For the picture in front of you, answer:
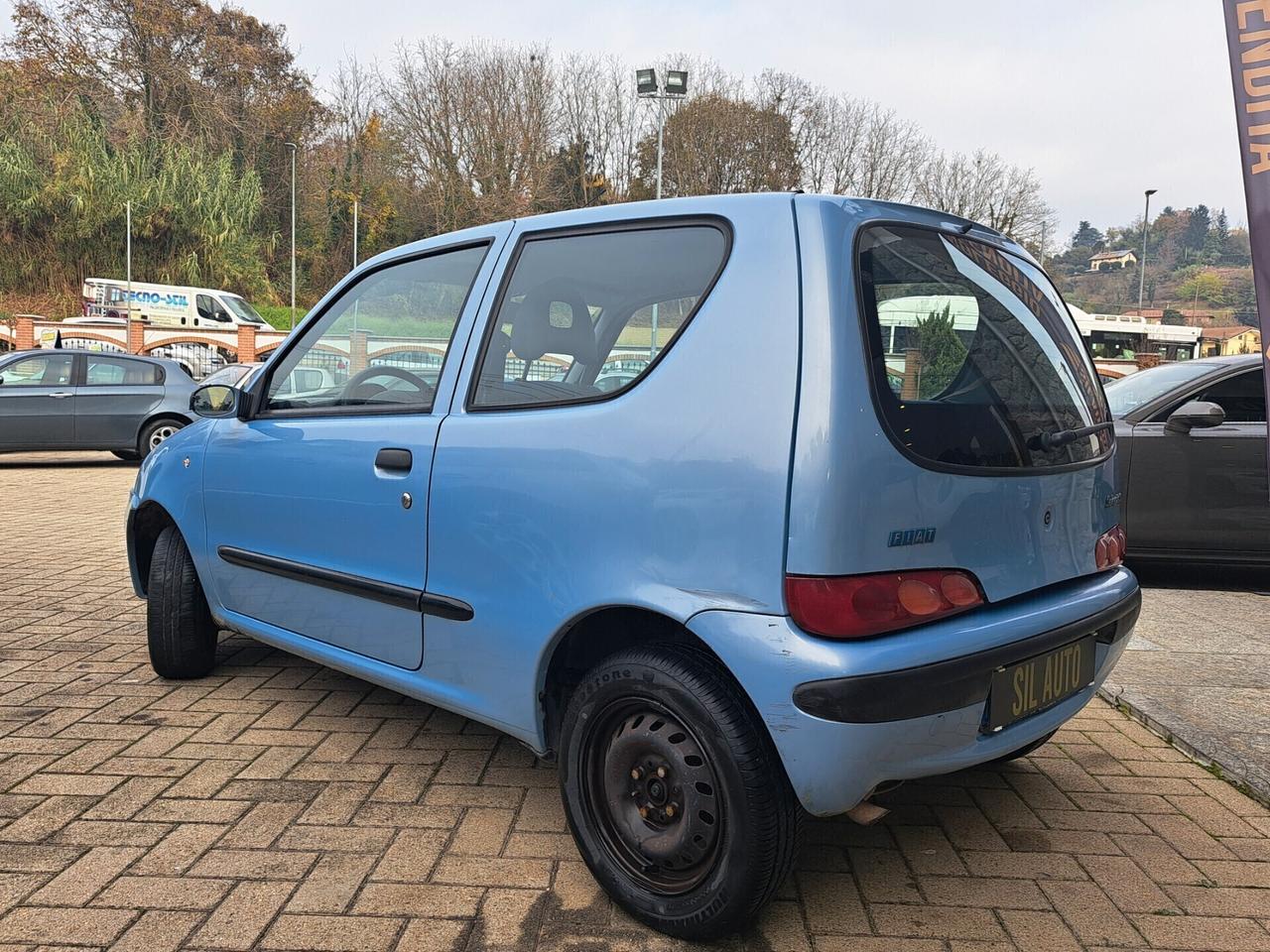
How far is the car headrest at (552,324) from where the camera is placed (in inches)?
100

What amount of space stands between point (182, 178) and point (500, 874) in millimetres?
49392

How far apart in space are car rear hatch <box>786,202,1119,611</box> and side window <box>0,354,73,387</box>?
12633 mm

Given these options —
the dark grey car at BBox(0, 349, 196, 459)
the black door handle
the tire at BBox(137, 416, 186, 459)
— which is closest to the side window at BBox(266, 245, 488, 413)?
the black door handle

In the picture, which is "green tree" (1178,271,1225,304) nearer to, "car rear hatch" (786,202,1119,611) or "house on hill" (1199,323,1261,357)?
"house on hill" (1199,323,1261,357)

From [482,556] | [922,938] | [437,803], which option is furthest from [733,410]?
[437,803]

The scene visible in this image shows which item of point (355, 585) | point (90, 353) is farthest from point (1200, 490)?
point (90, 353)

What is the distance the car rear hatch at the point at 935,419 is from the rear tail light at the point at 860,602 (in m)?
0.03

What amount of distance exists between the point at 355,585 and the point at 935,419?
1.78m

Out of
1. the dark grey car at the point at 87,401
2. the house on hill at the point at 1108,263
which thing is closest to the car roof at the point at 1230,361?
the dark grey car at the point at 87,401

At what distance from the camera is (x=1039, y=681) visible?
2293mm

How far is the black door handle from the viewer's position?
2.77 meters

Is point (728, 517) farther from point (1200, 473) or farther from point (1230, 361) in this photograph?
point (1230, 361)

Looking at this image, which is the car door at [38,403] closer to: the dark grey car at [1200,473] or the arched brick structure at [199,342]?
the dark grey car at [1200,473]

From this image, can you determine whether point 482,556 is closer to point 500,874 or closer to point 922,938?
point 500,874
